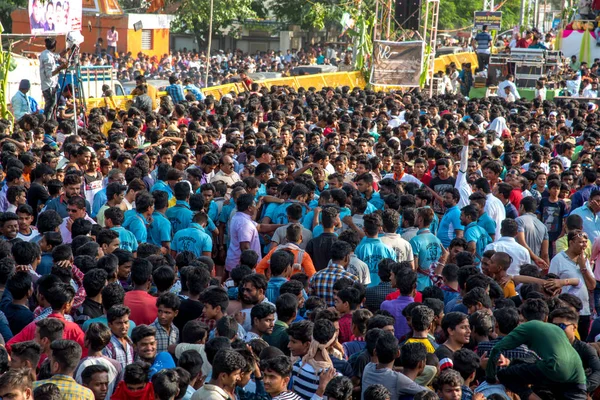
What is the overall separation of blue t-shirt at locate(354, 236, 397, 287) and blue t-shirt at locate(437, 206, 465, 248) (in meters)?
1.42

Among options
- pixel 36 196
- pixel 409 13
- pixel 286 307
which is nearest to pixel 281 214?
pixel 36 196

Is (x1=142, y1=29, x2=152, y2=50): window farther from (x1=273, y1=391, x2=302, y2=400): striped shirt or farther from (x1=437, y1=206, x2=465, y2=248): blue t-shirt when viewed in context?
(x1=273, y1=391, x2=302, y2=400): striped shirt

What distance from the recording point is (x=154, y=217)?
9.34 meters

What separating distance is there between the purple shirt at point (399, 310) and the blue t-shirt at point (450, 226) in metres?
2.68

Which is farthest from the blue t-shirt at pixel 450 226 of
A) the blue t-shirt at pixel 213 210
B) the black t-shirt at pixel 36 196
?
the black t-shirt at pixel 36 196

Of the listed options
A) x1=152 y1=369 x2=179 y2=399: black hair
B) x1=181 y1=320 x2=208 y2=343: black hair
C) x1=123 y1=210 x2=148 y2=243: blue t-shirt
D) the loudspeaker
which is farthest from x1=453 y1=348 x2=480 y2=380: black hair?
the loudspeaker

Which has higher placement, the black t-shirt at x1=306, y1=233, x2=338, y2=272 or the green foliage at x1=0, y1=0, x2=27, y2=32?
the green foliage at x1=0, y1=0, x2=27, y2=32

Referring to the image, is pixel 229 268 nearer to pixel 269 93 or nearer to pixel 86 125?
pixel 86 125

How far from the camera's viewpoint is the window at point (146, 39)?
138 ft

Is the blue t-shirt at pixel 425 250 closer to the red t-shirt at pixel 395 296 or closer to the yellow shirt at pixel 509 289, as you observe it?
the yellow shirt at pixel 509 289

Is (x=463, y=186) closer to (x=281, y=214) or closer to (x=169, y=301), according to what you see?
(x=281, y=214)

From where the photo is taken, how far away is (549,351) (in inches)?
240

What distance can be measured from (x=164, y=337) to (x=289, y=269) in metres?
1.57

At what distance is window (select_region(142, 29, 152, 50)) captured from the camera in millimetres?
42125
